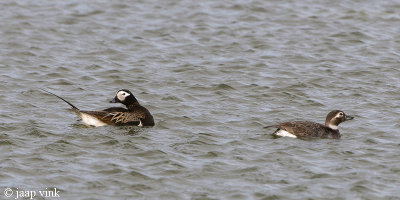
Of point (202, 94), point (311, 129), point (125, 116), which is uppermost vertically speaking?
point (311, 129)

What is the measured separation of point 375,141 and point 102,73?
7108mm

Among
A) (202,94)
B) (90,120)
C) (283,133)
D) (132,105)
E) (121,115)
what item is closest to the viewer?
(283,133)

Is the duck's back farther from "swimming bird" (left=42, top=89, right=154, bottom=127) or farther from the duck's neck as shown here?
the duck's neck

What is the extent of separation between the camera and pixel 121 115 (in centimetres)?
1583

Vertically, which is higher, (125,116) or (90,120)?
(90,120)

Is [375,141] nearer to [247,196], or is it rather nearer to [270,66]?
[247,196]

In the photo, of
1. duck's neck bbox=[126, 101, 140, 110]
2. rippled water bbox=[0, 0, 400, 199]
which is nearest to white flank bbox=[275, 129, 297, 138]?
rippled water bbox=[0, 0, 400, 199]

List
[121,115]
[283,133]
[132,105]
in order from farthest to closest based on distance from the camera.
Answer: [132,105] < [121,115] < [283,133]

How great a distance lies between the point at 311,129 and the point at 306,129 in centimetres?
12

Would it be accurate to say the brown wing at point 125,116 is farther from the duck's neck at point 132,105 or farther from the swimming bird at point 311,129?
the swimming bird at point 311,129

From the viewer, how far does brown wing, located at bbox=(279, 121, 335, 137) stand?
14.8 m

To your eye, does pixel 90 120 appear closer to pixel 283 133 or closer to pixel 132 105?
pixel 132 105

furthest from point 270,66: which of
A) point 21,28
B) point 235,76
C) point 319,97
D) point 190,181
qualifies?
point 190,181

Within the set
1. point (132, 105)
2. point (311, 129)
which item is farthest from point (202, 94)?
point (311, 129)
